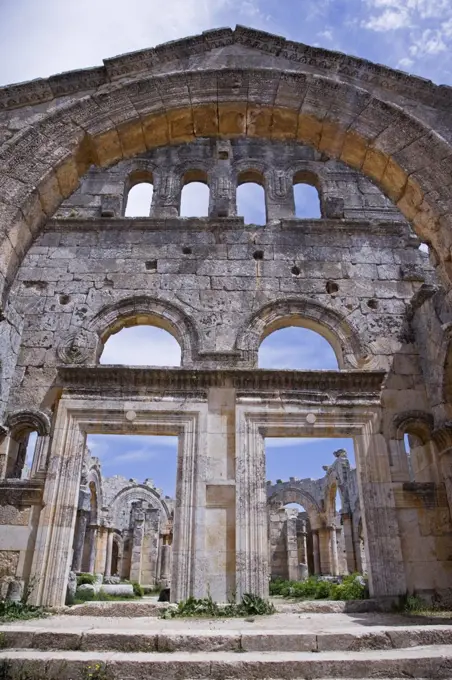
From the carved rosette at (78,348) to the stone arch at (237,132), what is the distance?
4882 millimetres

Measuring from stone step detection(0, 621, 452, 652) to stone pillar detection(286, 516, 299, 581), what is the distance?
1629 cm

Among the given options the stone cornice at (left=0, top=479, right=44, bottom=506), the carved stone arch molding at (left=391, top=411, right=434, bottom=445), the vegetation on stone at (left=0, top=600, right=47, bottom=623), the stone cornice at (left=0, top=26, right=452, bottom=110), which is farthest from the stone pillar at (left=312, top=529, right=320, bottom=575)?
the stone cornice at (left=0, top=26, right=452, bottom=110)

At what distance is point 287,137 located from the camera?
610 centimetres

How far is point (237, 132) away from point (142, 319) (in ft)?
18.0

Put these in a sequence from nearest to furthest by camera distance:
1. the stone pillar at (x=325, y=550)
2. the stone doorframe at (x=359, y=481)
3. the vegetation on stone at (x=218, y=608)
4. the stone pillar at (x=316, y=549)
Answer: the vegetation on stone at (x=218, y=608), the stone doorframe at (x=359, y=481), the stone pillar at (x=325, y=550), the stone pillar at (x=316, y=549)

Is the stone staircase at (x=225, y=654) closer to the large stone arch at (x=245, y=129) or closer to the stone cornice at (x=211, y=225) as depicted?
the large stone arch at (x=245, y=129)

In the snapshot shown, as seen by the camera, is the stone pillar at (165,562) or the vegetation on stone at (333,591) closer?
the vegetation on stone at (333,591)

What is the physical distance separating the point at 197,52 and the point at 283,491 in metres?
19.4

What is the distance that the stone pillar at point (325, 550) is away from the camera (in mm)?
19141

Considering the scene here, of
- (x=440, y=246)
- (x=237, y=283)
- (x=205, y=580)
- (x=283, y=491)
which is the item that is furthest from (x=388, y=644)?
(x=283, y=491)

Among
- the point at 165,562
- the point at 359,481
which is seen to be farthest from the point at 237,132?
the point at 165,562

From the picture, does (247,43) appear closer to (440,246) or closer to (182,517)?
(440,246)

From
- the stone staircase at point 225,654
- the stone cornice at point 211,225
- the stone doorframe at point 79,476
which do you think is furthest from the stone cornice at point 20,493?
the stone cornice at point 211,225

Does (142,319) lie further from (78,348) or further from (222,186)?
(222,186)
